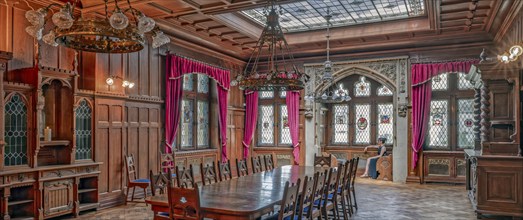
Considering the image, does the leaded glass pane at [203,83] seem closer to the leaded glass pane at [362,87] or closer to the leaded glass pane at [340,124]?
the leaded glass pane at [340,124]

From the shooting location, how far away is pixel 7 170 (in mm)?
5477

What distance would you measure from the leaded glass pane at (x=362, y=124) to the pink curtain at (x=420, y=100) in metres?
1.60

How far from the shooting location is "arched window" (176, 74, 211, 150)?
9.83m

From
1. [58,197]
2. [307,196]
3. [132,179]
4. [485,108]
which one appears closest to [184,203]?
[307,196]

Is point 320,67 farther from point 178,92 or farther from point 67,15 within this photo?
point 67,15

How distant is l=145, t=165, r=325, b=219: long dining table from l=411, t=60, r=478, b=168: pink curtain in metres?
5.31

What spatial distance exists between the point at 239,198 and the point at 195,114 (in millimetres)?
6246

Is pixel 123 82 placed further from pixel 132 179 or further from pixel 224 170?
pixel 224 170

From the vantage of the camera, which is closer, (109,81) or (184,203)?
(184,203)

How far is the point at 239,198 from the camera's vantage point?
13.8 feet

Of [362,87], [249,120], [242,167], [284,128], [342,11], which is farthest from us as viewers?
[284,128]

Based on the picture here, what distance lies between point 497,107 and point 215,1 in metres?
5.01

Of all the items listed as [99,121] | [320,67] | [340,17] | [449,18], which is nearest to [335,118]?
[320,67]

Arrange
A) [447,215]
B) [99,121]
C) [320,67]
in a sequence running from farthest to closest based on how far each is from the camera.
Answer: [320,67], [99,121], [447,215]
